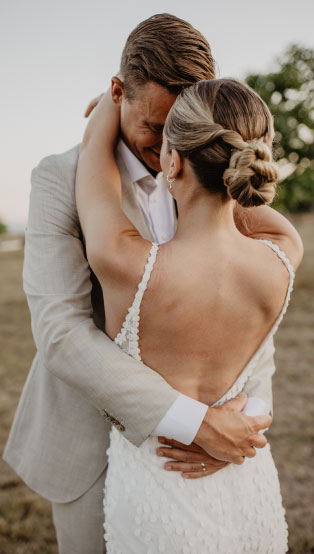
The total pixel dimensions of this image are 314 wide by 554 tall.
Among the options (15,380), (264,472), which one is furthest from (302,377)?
(264,472)

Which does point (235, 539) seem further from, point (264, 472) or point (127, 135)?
point (127, 135)

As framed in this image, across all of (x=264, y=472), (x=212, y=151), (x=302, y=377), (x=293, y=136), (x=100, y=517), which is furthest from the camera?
(x=293, y=136)

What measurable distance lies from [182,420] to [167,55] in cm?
134

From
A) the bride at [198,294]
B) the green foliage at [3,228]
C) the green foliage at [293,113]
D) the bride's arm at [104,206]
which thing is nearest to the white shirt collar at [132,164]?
the bride's arm at [104,206]

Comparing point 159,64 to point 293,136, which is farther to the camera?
point 293,136

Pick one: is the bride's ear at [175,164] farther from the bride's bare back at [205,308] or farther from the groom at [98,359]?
the groom at [98,359]

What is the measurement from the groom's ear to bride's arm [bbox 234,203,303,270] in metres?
0.66

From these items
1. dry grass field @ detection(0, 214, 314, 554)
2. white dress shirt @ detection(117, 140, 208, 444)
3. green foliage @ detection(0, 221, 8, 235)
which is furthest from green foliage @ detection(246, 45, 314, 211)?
green foliage @ detection(0, 221, 8, 235)

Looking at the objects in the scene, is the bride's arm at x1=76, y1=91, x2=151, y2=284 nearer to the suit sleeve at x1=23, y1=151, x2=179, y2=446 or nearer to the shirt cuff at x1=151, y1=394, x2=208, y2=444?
the suit sleeve at x1=23, y1=151, x2=179, y2=446

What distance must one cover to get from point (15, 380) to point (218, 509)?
5.00 m

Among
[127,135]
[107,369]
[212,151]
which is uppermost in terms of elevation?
[212,151]

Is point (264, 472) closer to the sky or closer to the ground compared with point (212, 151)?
closer to the ground

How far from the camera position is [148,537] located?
156 centimetres

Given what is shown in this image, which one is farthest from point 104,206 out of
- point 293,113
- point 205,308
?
point 293,113
